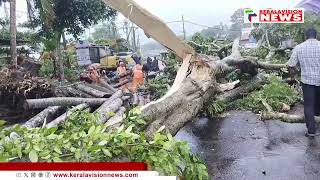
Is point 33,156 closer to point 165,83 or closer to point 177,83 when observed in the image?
point 177,83

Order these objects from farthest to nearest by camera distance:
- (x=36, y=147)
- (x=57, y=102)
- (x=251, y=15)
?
(x=251, y=15) < (x=57, y=102) < (x=36, y=147)

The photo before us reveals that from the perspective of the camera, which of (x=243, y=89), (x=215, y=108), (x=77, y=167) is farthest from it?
(x=243, y=89)

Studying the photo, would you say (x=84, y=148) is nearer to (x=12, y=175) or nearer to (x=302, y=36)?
(x=12, y=175)

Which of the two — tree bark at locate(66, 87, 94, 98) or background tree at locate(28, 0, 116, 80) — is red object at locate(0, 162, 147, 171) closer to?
tree bark at locate(66, 87, 94, 98)

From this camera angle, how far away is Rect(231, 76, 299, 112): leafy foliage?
9.51m

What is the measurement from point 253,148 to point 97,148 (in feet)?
14.7

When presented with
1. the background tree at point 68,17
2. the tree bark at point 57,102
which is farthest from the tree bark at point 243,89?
the background tree at point 68,17

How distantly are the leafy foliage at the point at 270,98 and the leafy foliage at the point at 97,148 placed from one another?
21.9ft

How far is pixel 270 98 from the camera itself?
31.8ft

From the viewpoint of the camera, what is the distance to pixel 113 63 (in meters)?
29.3

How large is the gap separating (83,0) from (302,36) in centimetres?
1035

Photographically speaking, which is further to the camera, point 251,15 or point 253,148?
point 251,15

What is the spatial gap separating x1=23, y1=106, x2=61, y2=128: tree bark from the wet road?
7.61ft

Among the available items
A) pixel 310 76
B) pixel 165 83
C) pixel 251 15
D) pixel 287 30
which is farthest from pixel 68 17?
pixel 310 76
